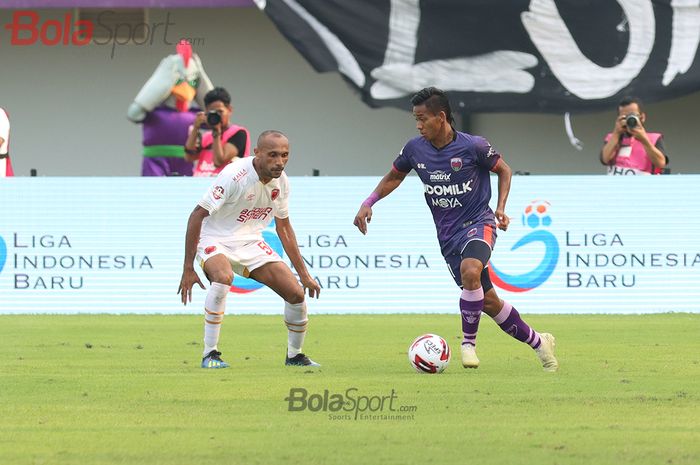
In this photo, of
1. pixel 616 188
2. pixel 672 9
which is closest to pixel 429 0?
pixel 672 9

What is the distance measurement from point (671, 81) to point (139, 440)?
14844 millimetres

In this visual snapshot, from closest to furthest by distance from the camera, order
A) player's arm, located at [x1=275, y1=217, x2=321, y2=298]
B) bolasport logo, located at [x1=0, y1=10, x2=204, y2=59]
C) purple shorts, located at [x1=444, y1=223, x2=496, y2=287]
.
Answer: purple shorts, located at [x1=444, y1=223, x2=496, y2=287] → player's arm, located at [x1=275, y1=217, x2=321, y2=298] → bolasport logo, located at [x1=0, y1=10, x2=204, y2=59]

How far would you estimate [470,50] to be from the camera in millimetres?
21484

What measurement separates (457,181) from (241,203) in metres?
1.74

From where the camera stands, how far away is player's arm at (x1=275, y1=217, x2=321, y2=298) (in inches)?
455

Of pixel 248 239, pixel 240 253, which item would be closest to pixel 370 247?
pixel 248 239

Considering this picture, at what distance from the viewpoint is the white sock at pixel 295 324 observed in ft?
38.2

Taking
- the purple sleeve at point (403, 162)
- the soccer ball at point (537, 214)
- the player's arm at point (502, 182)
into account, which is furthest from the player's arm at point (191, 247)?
the soccer ball at point (537, 214)

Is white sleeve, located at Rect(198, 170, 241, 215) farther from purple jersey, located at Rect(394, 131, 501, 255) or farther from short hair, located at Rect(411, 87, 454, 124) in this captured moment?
short hair, located at Rect(411, 87, 454, 124)

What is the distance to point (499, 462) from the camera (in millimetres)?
6867

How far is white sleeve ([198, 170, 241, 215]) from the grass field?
4.11ft

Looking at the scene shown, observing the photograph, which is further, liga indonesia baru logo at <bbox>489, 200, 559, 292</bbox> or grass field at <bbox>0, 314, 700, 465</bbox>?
liga indonesia baru logo at <bbox>489, 200, 559, 292</bbox>

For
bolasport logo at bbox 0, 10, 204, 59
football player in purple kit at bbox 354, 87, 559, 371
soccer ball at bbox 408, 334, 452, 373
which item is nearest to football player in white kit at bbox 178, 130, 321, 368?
football player in purple kit at bbox 354, 87, 559, 371

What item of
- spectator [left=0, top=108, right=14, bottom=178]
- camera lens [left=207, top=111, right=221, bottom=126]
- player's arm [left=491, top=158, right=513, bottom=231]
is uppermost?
player's arm [left=491, top=158, right=513, bottom=231]
